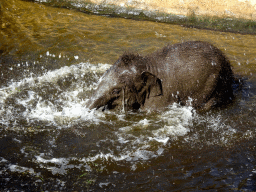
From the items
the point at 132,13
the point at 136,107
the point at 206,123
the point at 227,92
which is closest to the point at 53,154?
the point at 136,107

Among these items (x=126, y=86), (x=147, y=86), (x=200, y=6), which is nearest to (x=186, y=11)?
(x=200, y=6)

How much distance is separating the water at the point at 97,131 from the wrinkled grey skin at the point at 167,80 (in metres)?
0.22

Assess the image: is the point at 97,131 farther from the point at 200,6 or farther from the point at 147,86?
the point at 200,6

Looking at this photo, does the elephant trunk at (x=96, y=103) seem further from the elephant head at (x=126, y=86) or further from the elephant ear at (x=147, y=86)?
the elephant ear at (x=147, y=86)

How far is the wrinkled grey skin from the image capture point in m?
5.52

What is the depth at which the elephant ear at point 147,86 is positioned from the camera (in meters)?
5.58

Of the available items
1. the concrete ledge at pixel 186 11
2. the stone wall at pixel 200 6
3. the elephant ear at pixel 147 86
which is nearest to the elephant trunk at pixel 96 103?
the elephant ear at pixel 147 86

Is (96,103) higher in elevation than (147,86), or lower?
lower

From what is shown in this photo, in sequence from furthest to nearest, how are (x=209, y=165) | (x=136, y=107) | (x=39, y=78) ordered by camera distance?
(x=39, y=78) → (x=136, y=107) → (x=209, y=165)

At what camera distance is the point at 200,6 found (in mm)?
10508

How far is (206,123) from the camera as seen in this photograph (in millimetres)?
5402

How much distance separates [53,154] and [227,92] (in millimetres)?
3784

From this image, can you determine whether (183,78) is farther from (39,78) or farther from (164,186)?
(39,78)

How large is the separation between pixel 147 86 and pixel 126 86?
17.3 inches
